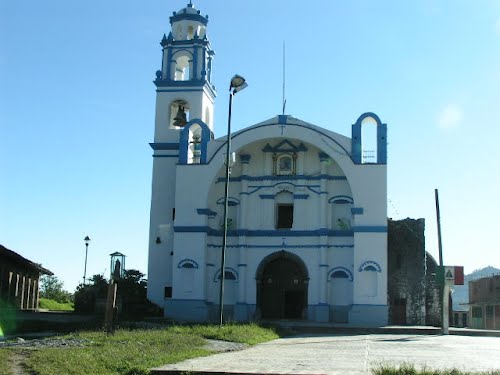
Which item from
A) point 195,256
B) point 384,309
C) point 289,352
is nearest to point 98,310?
point 195,256

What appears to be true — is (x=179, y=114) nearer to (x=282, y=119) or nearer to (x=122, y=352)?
(x=282, y=119)

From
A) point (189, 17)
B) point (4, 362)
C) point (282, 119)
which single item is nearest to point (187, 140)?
point (282, 119)

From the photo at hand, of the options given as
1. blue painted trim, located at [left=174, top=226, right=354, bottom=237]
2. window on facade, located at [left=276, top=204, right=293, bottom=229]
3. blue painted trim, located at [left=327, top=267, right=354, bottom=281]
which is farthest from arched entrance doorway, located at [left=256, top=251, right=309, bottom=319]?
window on facade, located at [left=276, top=204, right=293, bottom=229]

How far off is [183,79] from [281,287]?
1216 cm

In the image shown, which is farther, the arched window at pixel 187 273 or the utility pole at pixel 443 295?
the arched window at pixel 187 273

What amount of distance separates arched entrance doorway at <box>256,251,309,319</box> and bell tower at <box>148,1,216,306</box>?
4.56 metres

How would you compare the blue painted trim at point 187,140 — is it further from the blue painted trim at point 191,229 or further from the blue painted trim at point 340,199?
the blue painted trim at point 340,199

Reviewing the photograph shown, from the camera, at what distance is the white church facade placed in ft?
107

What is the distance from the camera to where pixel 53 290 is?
2456 inches

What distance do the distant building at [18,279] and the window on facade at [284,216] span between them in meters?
12.8

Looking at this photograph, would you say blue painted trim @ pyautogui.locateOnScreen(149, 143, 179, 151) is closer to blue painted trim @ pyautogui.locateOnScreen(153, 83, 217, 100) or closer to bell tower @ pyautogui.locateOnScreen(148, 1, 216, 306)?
bell tower @ pyautogui.locateOnScreen(148, 1, 216, 306)

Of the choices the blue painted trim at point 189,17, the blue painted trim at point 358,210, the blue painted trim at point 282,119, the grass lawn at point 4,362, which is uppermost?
the blue painted trim at point 189,17

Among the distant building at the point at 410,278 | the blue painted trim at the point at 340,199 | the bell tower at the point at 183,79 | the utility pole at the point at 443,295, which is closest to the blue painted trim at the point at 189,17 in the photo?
the bell tower at the point at 183,79

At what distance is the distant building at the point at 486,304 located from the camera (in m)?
51.3
